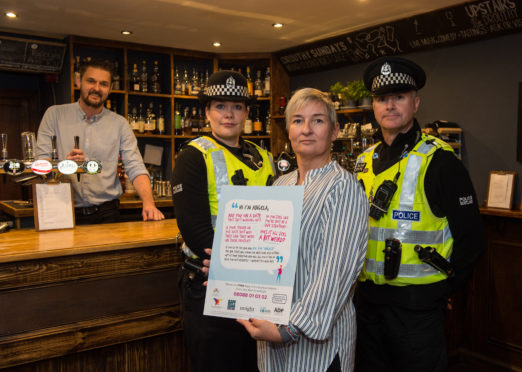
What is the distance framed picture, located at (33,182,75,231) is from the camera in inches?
97.2

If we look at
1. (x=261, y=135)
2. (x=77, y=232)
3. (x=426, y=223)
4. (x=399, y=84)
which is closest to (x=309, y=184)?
(x=426, y=223)

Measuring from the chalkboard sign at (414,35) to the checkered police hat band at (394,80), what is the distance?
7.58 ft

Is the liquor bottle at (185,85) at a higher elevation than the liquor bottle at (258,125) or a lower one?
higher

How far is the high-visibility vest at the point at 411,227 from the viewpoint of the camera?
5.73 feet

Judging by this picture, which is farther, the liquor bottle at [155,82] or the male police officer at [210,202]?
the liquor bottle at [155,82]

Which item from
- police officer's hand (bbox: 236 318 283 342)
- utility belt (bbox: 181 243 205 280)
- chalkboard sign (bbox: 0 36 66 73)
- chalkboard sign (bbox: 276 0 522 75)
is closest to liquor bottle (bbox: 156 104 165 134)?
chalkboard sign (bbox: 0 36 66 73)

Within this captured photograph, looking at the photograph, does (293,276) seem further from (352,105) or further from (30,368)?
(352,105)

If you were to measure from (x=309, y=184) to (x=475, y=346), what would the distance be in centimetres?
285

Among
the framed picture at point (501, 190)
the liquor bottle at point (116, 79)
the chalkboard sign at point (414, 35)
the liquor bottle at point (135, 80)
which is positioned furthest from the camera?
the liquor bottle at point (135, 80)

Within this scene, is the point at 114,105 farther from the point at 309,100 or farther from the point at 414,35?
the point at 309,100

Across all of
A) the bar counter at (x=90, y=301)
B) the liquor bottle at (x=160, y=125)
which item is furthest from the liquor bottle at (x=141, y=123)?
the bar counter at (x=90, y=301)

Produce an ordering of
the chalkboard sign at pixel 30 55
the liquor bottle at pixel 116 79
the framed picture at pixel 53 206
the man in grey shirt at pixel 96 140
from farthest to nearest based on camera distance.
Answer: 1. the liquor bottle at pixel 116 79
2. the chalkboard sign at pixel 30 55
3. the man in grey shirt at pixel 96 140
4. the framed picture at pixel 53 206

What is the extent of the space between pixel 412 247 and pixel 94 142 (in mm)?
2460

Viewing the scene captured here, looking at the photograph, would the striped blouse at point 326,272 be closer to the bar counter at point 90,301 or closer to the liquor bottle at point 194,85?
the bar counter at point 90,301
